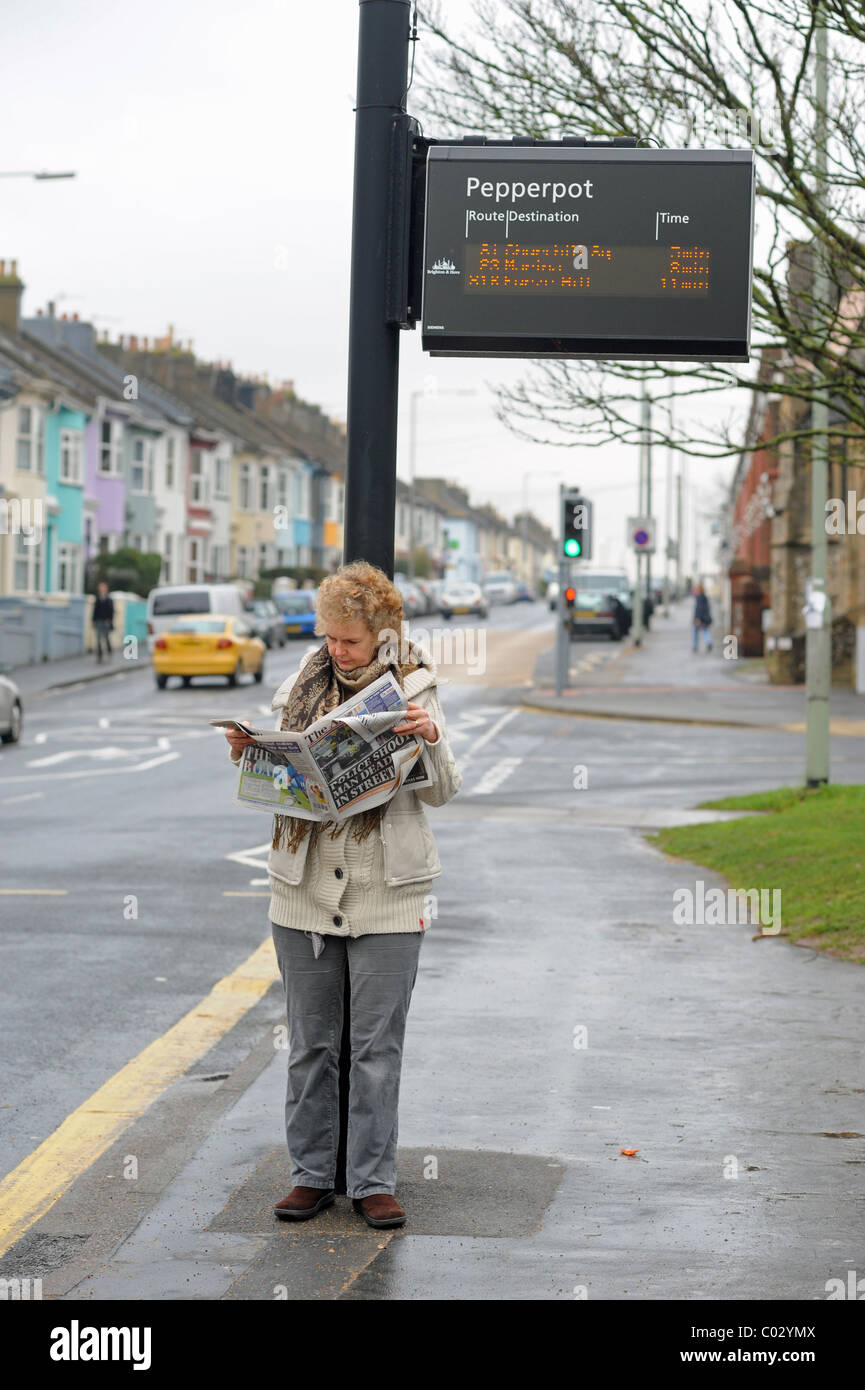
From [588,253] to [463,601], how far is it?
6816cm

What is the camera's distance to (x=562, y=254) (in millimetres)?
6004

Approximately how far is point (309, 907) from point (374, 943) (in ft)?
0.70

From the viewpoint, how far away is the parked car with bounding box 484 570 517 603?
3784 inches

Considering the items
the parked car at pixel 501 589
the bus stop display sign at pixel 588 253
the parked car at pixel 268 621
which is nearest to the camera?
the bus stop display sign at pixel 588 253

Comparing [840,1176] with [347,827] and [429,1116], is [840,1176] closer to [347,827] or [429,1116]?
[429,1116]

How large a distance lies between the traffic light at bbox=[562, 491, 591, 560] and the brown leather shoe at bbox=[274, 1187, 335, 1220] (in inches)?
1095

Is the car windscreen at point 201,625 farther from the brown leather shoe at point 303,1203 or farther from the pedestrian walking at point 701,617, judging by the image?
the brown leather shoe at point 303,1203

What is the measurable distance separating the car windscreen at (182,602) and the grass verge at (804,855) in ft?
92.5

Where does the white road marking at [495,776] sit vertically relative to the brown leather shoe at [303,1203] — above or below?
below

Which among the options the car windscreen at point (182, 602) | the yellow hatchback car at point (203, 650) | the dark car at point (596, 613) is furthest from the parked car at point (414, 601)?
the yellow hatchback car at point (203, 650)

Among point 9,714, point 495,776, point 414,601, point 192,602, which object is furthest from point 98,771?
point 414,601

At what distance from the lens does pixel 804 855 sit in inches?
489

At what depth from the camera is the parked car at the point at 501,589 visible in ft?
315
